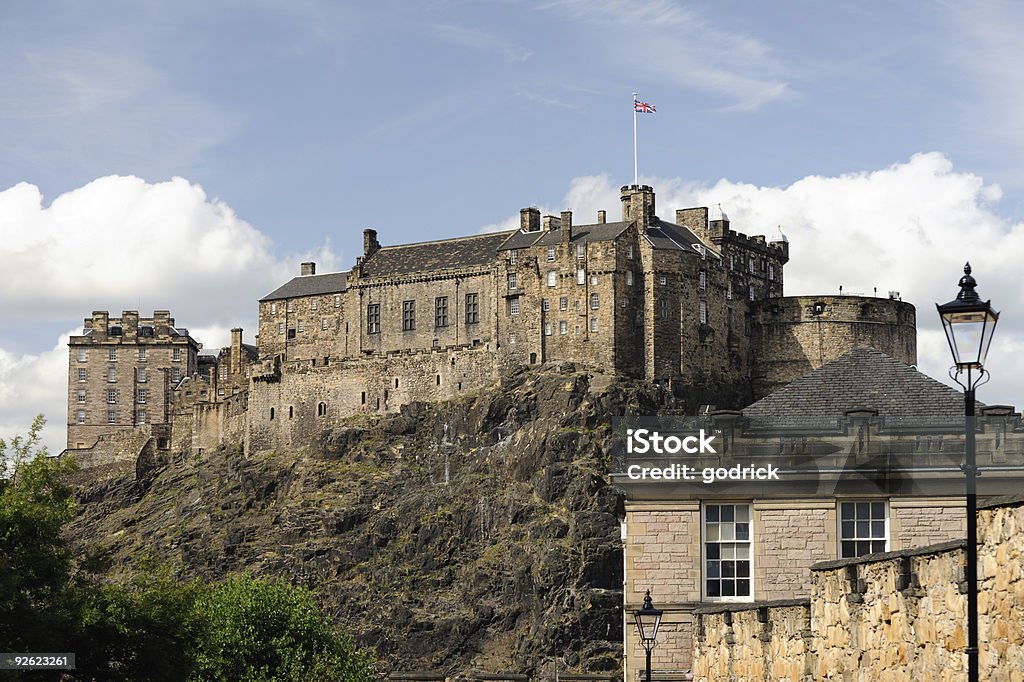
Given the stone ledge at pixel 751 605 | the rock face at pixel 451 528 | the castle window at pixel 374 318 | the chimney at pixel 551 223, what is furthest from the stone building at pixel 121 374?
the stone ledge at pixel 751 605

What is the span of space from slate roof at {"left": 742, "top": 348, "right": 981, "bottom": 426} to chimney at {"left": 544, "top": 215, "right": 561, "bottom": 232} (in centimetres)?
6817

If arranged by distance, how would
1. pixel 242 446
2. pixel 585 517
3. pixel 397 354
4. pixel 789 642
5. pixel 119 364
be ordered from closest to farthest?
1. pixel 789 642
2. pixel 585 517
3. pixel 397 354
4. pixel 242 446
5. pixel 119 364

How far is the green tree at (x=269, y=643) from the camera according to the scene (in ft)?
172

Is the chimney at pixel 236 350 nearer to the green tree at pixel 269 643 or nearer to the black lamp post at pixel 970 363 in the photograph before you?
the green tree at pixel 269 643

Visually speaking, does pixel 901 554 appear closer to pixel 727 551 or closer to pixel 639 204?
pixel 727 551

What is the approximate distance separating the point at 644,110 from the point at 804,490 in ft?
217

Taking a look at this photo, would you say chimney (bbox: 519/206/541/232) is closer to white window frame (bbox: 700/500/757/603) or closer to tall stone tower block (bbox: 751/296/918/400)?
tall stone tower block (bbox: 751/296/918/400)

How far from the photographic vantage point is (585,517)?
299ft

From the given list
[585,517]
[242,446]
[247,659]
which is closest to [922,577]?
[247,659]

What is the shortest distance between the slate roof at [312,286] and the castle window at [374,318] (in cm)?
333

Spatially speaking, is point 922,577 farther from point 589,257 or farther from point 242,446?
point 242,446

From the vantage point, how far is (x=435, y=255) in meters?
108

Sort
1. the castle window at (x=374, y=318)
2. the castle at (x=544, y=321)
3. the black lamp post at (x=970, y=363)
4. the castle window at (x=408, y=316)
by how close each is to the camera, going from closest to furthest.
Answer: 1. the black lamp post at (x=970, y=363)
2. the castle at (x=544, y=321)
3. the castle window at (x=408, y=316)
4. the castle window at (x=374, y=318)

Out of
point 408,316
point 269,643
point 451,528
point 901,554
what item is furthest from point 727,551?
point 408,316
